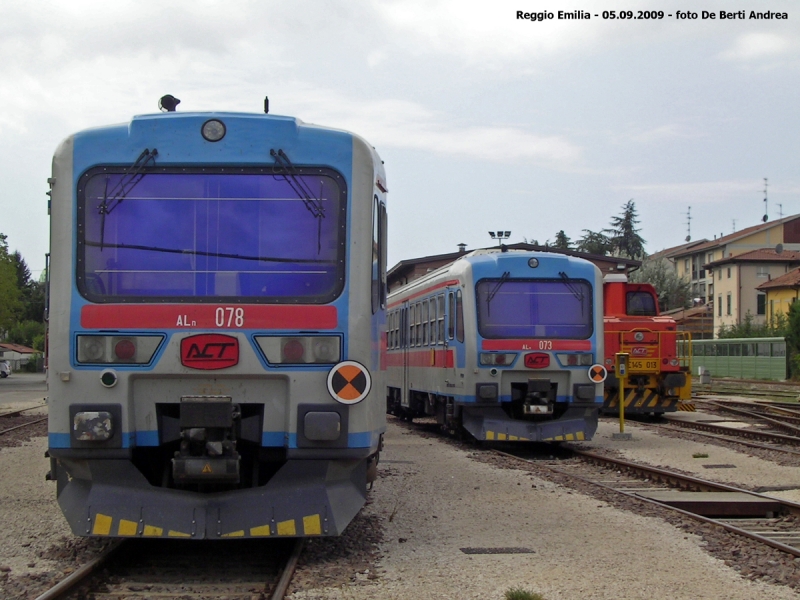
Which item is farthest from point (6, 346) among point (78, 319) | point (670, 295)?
point (78, 319)

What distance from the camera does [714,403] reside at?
28.5 metres

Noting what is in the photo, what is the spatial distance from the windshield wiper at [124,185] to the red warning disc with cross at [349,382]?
1.81m

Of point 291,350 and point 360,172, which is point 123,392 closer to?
point 291,350

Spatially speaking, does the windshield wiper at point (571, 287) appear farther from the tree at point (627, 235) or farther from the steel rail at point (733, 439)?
the tree at point (627, 235)

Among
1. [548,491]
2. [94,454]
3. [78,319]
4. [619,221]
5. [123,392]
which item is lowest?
[548,491]

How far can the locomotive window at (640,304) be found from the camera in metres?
22.6

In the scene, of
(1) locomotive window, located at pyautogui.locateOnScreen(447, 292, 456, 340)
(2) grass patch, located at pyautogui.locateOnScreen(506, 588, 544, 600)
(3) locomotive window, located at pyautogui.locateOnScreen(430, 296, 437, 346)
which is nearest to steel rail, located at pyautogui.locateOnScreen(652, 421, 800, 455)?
(1) locomotive window, located at pyautogui.locateOnScreen(447, 292, 456, 340)

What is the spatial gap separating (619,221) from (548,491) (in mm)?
99788

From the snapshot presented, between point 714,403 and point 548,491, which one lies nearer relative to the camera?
point 548,491

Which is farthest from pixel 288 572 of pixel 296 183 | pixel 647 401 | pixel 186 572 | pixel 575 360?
pixel 647 401

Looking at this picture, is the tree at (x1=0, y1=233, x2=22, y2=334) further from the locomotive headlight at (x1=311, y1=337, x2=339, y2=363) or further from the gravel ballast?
the locomotive headlight at (x1=311, y1=337, x2=339, y2=363)

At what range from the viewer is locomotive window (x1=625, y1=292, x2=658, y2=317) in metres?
22.6

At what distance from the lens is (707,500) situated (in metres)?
10.1

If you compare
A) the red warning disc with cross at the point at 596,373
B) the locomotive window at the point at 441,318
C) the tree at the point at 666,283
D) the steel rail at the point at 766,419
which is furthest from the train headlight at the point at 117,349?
the tree at the point at 666,283
